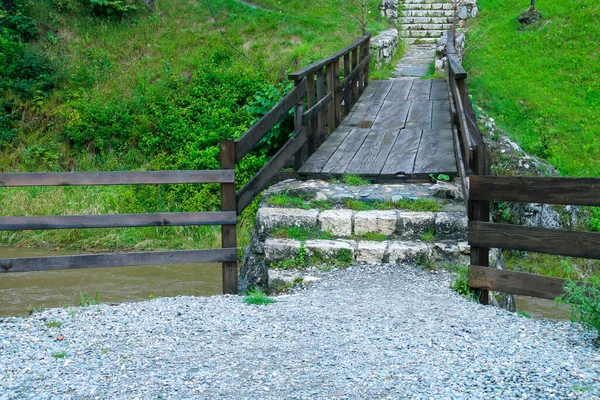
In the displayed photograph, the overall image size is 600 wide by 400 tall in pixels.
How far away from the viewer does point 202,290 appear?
9.99 metres

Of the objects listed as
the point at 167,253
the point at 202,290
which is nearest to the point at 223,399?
the point at 167,253

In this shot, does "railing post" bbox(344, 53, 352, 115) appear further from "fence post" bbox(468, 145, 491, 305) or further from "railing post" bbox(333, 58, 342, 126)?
A: "fence post" bbox(468, 145, 491, 305)

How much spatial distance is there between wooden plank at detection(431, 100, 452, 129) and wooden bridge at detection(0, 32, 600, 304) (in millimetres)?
30

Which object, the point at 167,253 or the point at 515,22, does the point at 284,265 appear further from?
the point at 515,22

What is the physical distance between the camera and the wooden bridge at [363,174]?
543 centimetres

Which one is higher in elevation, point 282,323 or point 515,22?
→ point 515,22

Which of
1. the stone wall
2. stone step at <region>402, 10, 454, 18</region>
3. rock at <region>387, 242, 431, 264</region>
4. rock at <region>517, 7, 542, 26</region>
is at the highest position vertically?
stone step at <region>402, 10, 454, 18</region>

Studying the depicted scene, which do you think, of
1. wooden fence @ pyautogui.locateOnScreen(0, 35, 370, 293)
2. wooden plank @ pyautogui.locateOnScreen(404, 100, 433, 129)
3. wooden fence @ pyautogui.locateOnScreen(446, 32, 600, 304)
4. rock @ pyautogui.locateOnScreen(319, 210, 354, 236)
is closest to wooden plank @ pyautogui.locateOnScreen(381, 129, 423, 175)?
wooden plank @ pyautogui.locateOnScreen(404, 100, 433, 129)

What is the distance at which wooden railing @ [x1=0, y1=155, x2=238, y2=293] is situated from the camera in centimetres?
607

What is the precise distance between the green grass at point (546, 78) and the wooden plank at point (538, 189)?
8.26 meters

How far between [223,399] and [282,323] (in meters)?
1.35

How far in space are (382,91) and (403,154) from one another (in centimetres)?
495

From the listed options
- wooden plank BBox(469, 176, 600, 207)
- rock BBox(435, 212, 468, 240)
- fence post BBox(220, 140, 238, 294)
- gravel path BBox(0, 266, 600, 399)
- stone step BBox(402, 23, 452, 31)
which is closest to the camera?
gravel path BBox(0, 266, 600, 399)

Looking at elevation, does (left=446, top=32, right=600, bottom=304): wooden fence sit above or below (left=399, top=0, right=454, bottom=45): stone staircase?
below
